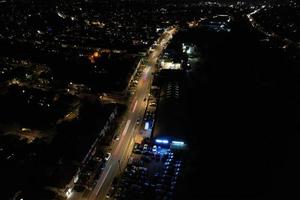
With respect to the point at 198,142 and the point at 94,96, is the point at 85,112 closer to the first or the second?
the point at 94,96

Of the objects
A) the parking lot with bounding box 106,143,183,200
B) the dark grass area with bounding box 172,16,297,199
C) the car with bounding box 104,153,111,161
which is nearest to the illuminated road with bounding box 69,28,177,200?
the car with bounding box 104,153,111,161

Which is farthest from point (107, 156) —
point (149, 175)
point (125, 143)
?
point (149, 175)

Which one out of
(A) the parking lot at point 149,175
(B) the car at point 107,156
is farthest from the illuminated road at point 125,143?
(A) the parking lot at point 149,175

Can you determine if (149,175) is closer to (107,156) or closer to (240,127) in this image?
(107,156)

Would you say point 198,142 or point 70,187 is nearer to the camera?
point 70,187

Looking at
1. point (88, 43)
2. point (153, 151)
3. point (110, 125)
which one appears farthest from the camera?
point (88, 43)

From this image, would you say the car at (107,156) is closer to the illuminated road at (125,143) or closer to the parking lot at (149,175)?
the illuminated road at (125,143)

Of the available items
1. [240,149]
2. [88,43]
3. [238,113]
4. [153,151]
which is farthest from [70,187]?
[88,43]

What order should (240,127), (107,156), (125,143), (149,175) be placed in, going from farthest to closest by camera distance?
1. (240,127)
2. (125,143)
3. (107,156)
4. (149,175)
